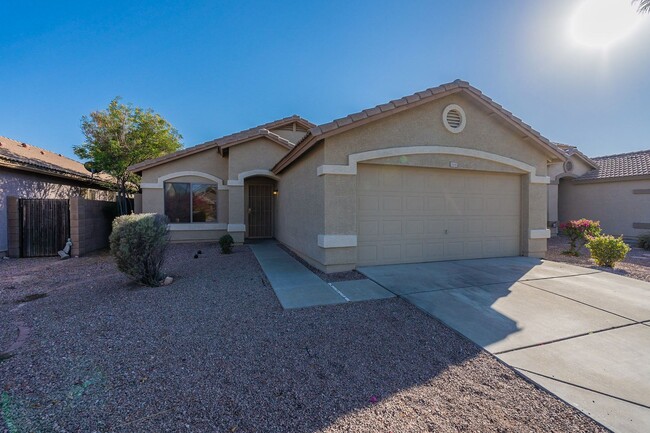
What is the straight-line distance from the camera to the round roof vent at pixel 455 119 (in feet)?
25.3

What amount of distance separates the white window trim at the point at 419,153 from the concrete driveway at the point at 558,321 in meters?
2.67

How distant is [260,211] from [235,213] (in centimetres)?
247

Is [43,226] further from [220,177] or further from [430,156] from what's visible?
[430,156]

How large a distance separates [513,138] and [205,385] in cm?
1003

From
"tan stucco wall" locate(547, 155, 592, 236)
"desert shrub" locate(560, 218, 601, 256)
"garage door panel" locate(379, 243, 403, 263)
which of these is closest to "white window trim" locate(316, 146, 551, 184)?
"garage door panel" locate(379, 243, 403, 263)

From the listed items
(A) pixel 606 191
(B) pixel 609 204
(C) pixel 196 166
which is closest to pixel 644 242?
(B) pixel 609 204

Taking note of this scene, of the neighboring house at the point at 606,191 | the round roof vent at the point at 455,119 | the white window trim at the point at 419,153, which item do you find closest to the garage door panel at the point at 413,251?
the white window trim at the point at 419,153

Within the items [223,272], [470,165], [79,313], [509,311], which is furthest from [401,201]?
[79,313]

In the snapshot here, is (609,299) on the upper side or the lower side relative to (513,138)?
lower

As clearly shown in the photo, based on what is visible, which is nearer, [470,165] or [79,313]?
[79,313]

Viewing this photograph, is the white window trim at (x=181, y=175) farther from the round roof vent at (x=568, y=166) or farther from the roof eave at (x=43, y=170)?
the round roof vent at (x=568, y=166)

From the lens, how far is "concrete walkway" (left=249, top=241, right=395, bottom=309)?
5.07 metres

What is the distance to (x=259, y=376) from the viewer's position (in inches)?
114

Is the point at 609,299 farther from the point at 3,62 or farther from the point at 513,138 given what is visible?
the point at 3,62
